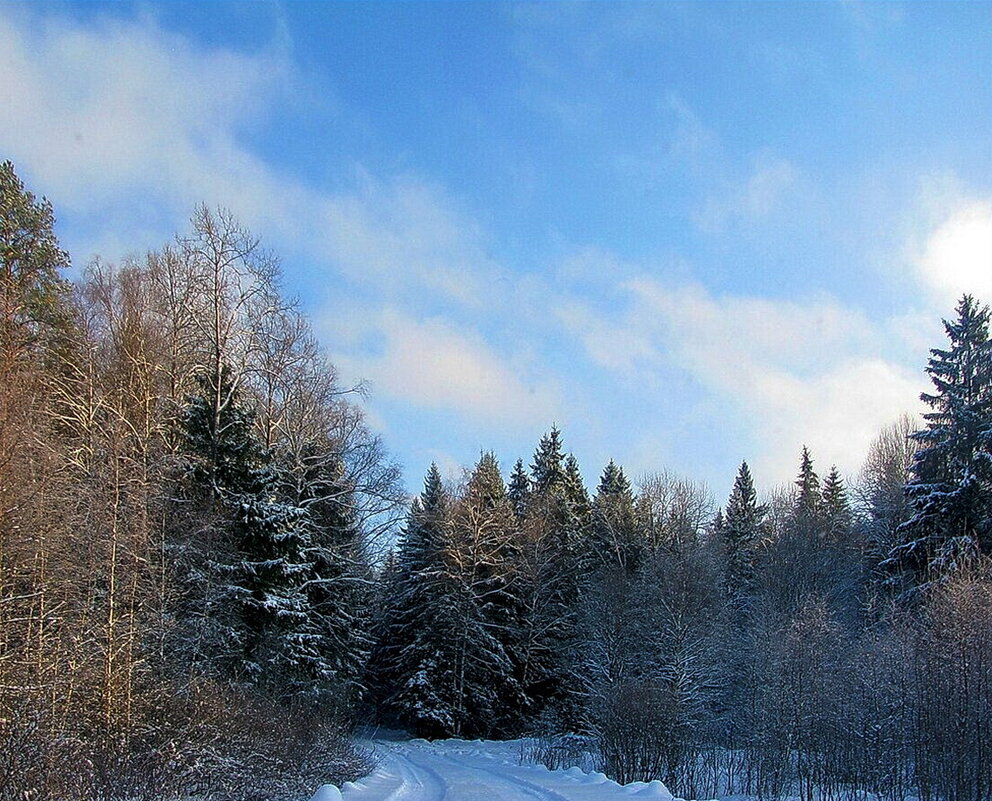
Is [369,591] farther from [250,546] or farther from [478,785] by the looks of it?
[478,785]

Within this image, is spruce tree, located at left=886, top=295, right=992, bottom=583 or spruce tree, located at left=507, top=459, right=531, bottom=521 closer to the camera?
spruce tree, located at left=886, top=295, right=992, bottom=583

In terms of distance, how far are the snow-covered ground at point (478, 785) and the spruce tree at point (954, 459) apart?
46.9 ft

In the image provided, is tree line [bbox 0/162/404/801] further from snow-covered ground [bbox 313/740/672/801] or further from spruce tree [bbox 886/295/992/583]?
spruce tree [bbox 886/295/992/583]

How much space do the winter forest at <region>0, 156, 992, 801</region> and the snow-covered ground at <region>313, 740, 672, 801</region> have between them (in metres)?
1.25

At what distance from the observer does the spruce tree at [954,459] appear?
25.5 metres

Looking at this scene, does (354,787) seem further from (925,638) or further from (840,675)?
(840,675)

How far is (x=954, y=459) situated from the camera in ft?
87.4

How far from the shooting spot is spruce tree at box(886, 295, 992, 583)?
1003 inches

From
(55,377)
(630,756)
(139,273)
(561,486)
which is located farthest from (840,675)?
(561,486)

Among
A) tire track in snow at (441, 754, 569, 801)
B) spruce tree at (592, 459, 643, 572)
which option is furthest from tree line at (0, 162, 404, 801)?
spruce tree at (592, 459, 643, 572)

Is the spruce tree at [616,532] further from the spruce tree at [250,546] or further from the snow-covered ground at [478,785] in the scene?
the spruce tree at [250,546]

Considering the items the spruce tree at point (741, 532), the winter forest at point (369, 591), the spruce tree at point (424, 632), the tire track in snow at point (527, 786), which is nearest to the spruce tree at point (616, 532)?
the winter forest at point (369, 591)

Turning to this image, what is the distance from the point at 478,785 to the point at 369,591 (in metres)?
22.7

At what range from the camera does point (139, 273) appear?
27.3 metres
